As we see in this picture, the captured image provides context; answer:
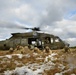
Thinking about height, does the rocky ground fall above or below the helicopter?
below

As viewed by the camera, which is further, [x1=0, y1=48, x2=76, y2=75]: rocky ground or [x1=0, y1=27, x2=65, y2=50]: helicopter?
[x1=0, y1=27, x2=65, y2=50]: helicopter

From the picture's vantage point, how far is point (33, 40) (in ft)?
92.5

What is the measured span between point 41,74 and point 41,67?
4.27 feet

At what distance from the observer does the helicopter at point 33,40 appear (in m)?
27.8

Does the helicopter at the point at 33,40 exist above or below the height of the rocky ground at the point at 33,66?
above

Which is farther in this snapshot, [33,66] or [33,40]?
[33,40]

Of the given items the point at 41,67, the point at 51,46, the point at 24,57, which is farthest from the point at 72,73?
the point at 51,46

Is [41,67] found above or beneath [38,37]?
beneath

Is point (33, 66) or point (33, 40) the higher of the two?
point (33, 40)

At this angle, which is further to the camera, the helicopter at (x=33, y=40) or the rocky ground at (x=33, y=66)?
the helicopter at (x=33, y=40)

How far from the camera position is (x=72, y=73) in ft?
38.2

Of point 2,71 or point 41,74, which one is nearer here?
point 41,74

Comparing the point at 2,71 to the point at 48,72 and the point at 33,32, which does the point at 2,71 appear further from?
the point at 33,32

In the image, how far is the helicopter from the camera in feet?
91.2
